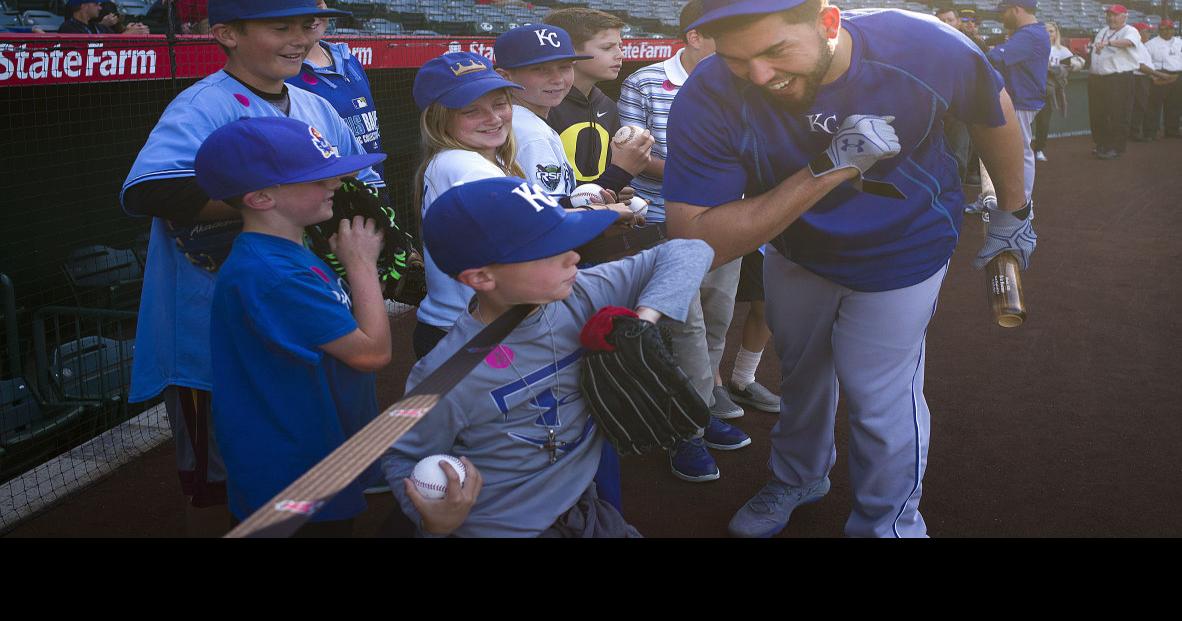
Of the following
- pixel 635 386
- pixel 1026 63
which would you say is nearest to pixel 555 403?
pixel 635 386

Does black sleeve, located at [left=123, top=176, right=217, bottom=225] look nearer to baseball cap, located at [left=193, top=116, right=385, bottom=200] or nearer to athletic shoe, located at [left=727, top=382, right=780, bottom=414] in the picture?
baseball cap, located at [left=193, top=116, right=385, bottom=200]

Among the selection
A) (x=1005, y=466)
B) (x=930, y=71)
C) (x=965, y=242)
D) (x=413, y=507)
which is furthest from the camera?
(x=965, y=242)

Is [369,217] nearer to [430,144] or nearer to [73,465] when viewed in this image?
[430,144]

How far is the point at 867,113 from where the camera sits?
2.46m

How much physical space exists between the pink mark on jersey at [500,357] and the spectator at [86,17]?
18.2ft

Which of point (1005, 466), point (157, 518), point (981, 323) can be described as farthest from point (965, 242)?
point (157, 518)

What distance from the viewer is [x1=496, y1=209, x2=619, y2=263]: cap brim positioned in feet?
5.95

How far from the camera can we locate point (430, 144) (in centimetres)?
281

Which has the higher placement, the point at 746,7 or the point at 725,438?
the point at 746,7

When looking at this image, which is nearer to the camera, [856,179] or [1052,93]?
[856,179]

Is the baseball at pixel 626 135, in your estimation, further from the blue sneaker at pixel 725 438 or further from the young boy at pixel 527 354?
the blue sneaker at pixel 725 438

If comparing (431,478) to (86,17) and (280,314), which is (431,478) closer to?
(280,314)

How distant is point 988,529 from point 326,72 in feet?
9.68

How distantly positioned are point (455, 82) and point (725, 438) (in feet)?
6.56
